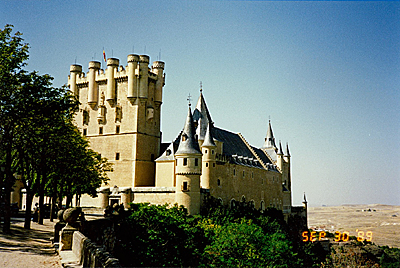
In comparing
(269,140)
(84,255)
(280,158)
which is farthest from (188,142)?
(269,140)

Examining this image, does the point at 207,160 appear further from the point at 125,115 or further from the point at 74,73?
the point at 74,73

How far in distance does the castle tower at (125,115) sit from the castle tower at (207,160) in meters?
7.86

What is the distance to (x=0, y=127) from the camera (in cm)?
2416

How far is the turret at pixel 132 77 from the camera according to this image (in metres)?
53.0

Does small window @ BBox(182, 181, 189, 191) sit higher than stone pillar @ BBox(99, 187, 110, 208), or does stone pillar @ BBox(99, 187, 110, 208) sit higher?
small window @ BBox(182, 181, 189, 191)

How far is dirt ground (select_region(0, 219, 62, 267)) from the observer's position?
15.0 meters

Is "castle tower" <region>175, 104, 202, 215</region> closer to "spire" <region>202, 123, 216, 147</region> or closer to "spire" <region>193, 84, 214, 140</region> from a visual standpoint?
"spire" <region>202, 123, 216, 147</region>

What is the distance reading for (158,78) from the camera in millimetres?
56000

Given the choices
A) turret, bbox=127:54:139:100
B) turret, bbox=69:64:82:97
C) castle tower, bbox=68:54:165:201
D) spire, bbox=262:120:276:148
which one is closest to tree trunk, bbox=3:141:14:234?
castle tower, bbox=68:54:165:201

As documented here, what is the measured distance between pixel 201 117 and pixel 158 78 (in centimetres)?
796

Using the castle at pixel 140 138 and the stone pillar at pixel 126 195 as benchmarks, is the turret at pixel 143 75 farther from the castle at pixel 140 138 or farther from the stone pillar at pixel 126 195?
the stone pillar at pixel 126 195

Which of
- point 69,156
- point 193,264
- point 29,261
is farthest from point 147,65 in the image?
point 29,261

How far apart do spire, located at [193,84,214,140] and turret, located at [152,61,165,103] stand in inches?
220

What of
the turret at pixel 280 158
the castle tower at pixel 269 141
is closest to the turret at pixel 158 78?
the turret at pixel 280 158
